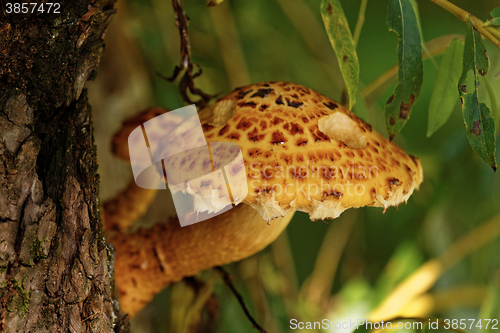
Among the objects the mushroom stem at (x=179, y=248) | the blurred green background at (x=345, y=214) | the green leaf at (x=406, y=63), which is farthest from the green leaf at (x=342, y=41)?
the blurred green background at (x=345, y=214)

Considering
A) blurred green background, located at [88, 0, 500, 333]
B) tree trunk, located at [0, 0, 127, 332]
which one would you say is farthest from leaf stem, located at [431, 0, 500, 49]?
tree trunk, located at [0, 0, 127, 332]

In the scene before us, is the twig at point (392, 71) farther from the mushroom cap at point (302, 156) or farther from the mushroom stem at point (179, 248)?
the mushroom stem at point (179, 248)

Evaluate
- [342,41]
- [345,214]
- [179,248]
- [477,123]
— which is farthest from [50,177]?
[345,214]

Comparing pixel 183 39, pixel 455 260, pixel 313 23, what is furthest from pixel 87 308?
pixel 313 23

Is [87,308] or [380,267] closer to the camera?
[87,308]

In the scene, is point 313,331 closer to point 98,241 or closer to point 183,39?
point 98,241

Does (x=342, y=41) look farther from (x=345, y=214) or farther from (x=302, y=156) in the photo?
(x=345, y=214)
